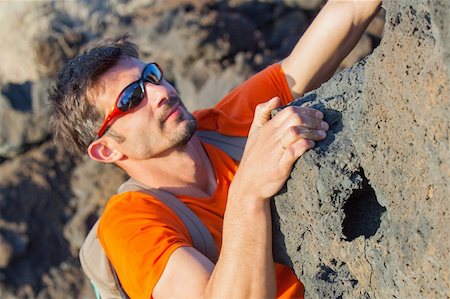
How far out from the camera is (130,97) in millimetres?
4070

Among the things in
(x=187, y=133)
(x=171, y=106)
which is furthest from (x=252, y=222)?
(x=171, y=106)

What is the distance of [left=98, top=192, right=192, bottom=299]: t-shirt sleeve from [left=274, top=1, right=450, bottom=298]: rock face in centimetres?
54

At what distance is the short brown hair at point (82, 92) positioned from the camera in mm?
4207

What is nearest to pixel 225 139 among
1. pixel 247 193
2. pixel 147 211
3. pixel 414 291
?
pixel 147 211

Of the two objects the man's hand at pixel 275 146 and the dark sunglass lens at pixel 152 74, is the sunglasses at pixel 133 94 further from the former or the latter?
the man's hand at pixel 275 146

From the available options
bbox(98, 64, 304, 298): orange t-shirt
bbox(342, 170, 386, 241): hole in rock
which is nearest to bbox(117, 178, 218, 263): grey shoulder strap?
bbox(98, 64, 304, 298): orange t-shirt

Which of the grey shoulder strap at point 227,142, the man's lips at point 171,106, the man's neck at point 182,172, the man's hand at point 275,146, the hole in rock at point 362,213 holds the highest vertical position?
the man's hand at point 275,146

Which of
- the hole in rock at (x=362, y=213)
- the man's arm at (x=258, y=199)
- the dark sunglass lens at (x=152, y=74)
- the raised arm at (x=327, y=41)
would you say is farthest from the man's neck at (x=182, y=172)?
the hole in rock at (x=362, y=213)

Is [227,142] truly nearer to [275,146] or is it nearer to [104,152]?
[104,152]

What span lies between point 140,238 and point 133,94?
887mm

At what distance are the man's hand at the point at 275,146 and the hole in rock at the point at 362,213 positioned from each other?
0.26 meters

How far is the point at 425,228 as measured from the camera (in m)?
2.50

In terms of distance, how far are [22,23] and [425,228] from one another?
1215 centimetres

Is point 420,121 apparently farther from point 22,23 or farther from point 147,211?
point 22,23
